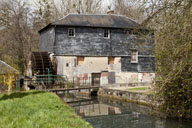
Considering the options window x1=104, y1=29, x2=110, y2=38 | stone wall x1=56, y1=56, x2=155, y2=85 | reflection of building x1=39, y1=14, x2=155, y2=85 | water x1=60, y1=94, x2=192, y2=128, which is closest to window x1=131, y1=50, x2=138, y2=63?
reflection of building x1=39, y1=14, x2=155, y2=85

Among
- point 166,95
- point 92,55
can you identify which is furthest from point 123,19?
point 166,95

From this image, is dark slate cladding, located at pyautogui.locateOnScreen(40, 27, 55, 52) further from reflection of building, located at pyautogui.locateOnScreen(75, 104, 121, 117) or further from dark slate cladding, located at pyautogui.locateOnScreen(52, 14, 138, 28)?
reflection of building, located at pyautogui.locateOnScreen(75, 104, 121, 117)

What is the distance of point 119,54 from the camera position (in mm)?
22078

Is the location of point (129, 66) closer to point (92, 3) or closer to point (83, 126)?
point (92, 3)

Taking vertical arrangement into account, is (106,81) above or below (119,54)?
below

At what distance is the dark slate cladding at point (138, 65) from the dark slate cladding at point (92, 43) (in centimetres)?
69

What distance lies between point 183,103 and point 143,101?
4.98 metres

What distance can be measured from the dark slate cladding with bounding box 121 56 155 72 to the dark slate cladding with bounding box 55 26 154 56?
2.26 ft

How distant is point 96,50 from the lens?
2144 centimetres

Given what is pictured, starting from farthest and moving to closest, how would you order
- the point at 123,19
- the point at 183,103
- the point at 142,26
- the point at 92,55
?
the point at 123,19, the point at 92,55, the point at 142,26, the point at 183,103

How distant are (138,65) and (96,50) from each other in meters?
4.56

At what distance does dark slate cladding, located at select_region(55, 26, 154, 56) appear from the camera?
2055cm

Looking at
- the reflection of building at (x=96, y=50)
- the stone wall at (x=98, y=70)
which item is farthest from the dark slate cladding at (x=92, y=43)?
the stone wall at (x=98, y=70)

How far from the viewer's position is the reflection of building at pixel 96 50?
20.5m
